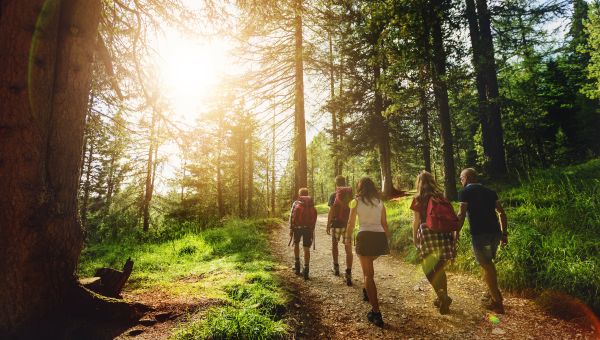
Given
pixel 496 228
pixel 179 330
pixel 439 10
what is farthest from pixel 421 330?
pixel 439 10

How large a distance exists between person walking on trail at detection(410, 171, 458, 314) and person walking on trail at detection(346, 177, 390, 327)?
67cm

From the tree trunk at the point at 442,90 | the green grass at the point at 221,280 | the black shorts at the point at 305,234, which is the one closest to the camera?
the green grass at the point at 221,280

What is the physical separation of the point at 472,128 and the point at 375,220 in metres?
35.2

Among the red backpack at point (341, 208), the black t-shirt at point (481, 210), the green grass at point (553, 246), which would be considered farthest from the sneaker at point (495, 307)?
the red backpack at point (341, 208)

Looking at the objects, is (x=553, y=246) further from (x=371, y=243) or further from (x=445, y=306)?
(x=371, y=243)

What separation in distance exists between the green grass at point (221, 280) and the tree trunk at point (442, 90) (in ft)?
23.0

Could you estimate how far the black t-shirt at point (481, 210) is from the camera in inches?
187

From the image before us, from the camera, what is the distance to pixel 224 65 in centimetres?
1102

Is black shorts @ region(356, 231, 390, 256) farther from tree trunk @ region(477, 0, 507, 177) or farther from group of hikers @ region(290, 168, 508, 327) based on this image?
tree trunk @ region(477, 0, 507, 177)

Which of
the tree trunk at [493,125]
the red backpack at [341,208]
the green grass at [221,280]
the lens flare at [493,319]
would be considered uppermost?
the tree trunk at [493,125]

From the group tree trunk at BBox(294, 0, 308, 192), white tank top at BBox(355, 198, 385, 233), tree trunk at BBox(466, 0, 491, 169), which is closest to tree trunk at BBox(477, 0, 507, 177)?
tree trunk at BBox(466, 0, 491, 169)

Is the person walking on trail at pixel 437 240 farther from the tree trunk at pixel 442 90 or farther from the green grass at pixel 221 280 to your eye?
the tree trunk at pixel 442 90

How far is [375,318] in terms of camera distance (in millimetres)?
4395

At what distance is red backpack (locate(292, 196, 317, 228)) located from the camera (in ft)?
22.6
